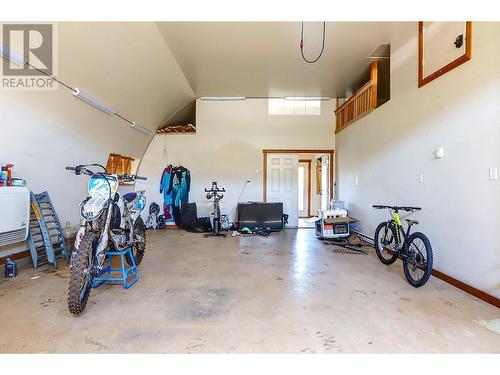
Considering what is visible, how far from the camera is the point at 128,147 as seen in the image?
592cm

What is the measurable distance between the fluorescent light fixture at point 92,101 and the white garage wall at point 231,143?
2545mm

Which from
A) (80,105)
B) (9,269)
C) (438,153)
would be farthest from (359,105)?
(9,269)

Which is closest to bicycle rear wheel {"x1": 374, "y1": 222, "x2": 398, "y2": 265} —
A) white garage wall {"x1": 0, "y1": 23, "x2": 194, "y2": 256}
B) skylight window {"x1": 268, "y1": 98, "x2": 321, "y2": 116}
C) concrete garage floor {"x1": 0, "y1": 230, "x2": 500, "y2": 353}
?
concrete garage floor {"x1": 0, "y1": 230, "x2": 500, "y2": 353}

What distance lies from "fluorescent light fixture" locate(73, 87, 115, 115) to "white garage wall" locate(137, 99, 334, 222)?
2.54 m

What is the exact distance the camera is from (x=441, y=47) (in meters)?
2.97

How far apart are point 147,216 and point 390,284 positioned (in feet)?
19.3

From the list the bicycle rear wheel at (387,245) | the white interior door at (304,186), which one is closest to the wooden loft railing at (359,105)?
the bicycle rear wheel at (387,245)

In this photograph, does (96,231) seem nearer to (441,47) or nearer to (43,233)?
(43,233)

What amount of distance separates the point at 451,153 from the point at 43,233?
16.6ft

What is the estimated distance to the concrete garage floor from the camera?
1.73 m

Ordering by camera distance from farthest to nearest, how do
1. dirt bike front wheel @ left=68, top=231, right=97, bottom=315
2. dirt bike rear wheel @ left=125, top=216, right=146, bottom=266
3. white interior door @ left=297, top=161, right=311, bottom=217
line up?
white interior door @ left=297, top=161, right=311, bottom=217, dirt bike rear wheel @ left=125, top=216, right=146, bottom=266, dirt bike front wheel @ left=68, top=231, right=97, bottom=315

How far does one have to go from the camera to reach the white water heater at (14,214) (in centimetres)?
289

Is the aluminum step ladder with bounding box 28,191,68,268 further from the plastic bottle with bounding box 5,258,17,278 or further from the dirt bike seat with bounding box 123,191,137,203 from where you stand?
the dirt bike seat with bounding box 123,191,137,203
